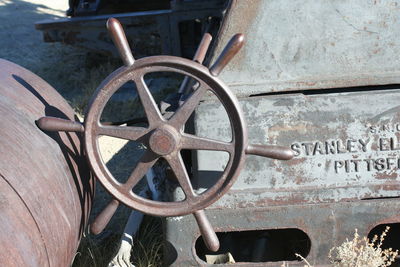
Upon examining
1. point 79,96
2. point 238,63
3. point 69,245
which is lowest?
point 69,245

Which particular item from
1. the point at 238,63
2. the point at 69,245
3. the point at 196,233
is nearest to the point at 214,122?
the point at 238,63

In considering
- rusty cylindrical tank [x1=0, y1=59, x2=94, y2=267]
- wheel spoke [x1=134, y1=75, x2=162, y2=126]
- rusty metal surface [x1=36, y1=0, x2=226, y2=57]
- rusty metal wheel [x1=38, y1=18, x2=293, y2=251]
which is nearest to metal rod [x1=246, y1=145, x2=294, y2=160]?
rusty metal wheel [x1=38, y1=18, x2=293, y2=251]

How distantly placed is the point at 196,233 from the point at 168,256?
186 mm

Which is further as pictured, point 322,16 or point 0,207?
point 322,16

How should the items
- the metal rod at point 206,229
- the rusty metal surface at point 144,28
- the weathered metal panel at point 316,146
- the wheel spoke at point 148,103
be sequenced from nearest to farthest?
the wheel spoke at point 148,103
the metal rod at point 206,229
the weathered metal panel at point 316,146
the rusty metal surface at point 144,28

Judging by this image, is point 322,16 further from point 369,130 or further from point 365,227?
point 365,227

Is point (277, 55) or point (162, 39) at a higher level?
point (162, 39)

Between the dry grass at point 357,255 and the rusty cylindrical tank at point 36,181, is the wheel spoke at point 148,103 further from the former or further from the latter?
the dry grass at point 357,255

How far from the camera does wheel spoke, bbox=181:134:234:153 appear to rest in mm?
2229

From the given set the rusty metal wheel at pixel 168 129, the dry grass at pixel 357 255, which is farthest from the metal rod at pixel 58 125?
the dry grass at pixel 357 255

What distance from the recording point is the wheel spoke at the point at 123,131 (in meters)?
2.26

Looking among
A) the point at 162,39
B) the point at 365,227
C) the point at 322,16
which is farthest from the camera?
the point at 162,39

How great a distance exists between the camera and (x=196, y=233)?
8.63ft

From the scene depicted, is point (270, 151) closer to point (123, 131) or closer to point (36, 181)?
point (123, 131)
